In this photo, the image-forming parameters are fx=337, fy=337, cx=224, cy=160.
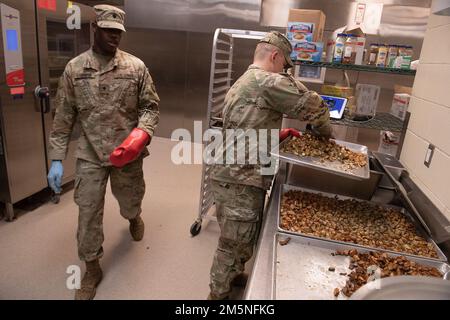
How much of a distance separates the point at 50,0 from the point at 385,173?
2.80 metres

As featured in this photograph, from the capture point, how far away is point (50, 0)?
273cm

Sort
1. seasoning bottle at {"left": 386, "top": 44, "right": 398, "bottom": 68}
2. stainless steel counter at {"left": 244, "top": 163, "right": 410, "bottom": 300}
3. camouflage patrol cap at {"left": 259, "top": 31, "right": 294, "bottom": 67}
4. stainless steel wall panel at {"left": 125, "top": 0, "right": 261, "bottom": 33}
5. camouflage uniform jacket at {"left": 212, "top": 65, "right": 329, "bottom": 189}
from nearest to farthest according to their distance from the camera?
stainless steel counter at {"left": 244, "top": 163, "right": 410, "bottom": 300}
camouflage uniform jacket at {"left": 212, "top": 65, "right": 329, "bottom": 189}
camouflage patrol cap at {"left": 259, "top": 31, "right": 294, "bottom": 67}
seasoning bottle at {"left": 386, "top": 44, "right": 398, "bottom": 68}
stainless steel wall panel at {"left": 125, "top": 0, "right": 261, "bottom": 33}

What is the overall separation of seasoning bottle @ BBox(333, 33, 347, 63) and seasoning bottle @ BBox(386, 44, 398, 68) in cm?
25

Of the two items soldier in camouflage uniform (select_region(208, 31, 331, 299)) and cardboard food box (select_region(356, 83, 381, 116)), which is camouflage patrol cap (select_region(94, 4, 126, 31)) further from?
cardboard food box (select_region(356, 83, 381, 116))

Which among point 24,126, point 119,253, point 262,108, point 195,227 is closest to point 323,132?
point 262,108

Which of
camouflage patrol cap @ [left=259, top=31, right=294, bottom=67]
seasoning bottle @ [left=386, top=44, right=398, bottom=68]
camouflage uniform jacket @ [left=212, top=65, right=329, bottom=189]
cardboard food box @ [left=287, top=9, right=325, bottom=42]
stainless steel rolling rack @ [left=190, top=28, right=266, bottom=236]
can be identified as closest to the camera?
camouflage uniform jacket @ [left=212, top=65, right=329, bottom=189]

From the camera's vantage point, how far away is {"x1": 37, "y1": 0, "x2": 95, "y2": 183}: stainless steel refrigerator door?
2756 millimetres

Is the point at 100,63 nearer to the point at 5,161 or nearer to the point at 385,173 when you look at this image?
the point at 5,161

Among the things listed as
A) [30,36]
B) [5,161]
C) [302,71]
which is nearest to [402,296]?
[302,71]

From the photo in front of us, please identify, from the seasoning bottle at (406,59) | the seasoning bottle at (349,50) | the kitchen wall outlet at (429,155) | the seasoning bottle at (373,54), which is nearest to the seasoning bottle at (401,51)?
the seasoning bottle at (406,59)

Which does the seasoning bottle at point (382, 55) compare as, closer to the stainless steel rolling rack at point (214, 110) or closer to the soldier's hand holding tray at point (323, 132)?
the soldier's hand holding tray at point (323, 132)

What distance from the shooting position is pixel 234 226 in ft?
5.75

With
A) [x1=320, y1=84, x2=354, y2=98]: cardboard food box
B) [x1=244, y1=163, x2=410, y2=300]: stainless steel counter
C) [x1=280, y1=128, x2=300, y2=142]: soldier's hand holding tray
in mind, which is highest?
[x1=320, y1=84, x2=354, y2=98]: cardboard food box

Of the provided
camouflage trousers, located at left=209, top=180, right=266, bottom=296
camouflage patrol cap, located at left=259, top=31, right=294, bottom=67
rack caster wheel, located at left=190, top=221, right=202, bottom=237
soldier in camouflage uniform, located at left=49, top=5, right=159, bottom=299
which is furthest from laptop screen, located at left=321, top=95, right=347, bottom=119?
rack caster wheel, located at left=190, top=221, right=202, bottom=237
